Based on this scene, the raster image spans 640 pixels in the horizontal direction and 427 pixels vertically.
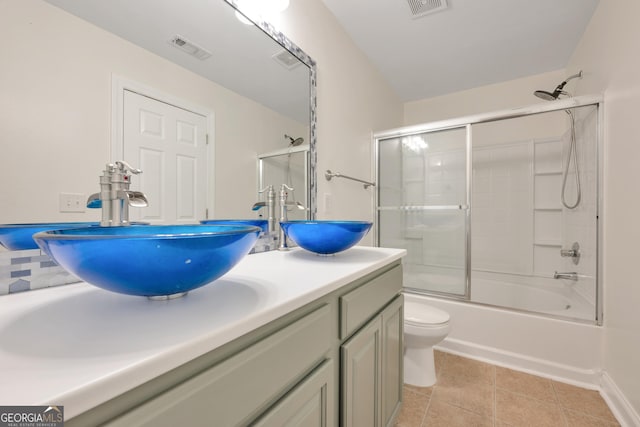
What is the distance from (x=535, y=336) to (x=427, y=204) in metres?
1.27

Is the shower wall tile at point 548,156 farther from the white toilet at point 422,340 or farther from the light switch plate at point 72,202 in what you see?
the light switch plate at point 72,202

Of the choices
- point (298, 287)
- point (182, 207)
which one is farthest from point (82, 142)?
point (298, 287)

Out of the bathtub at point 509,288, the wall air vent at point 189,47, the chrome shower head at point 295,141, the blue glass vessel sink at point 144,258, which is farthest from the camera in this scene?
the bathtub at point 509,288

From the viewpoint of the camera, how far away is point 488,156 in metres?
2.89

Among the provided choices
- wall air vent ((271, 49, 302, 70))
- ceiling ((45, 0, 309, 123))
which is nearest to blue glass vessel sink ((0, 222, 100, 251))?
ceiling ((45, 0, 309, 123))

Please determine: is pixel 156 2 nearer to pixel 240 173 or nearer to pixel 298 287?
pixel 240 173

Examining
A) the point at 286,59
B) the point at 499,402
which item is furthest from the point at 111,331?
the point at 499,402

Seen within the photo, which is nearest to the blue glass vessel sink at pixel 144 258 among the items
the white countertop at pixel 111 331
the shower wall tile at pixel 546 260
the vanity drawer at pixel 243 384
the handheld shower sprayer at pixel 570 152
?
the white countertop at pixel 111 331

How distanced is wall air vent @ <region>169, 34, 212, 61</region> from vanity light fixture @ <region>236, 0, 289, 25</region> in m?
0.31

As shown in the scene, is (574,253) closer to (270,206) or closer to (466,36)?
(466,36)

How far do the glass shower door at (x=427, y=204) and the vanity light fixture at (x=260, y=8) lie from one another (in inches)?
57.2

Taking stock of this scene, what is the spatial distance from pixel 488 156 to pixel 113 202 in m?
3.25

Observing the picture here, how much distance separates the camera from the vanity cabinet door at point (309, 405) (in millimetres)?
540

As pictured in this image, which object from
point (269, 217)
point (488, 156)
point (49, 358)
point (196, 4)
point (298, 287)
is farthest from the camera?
point (488, 156)
